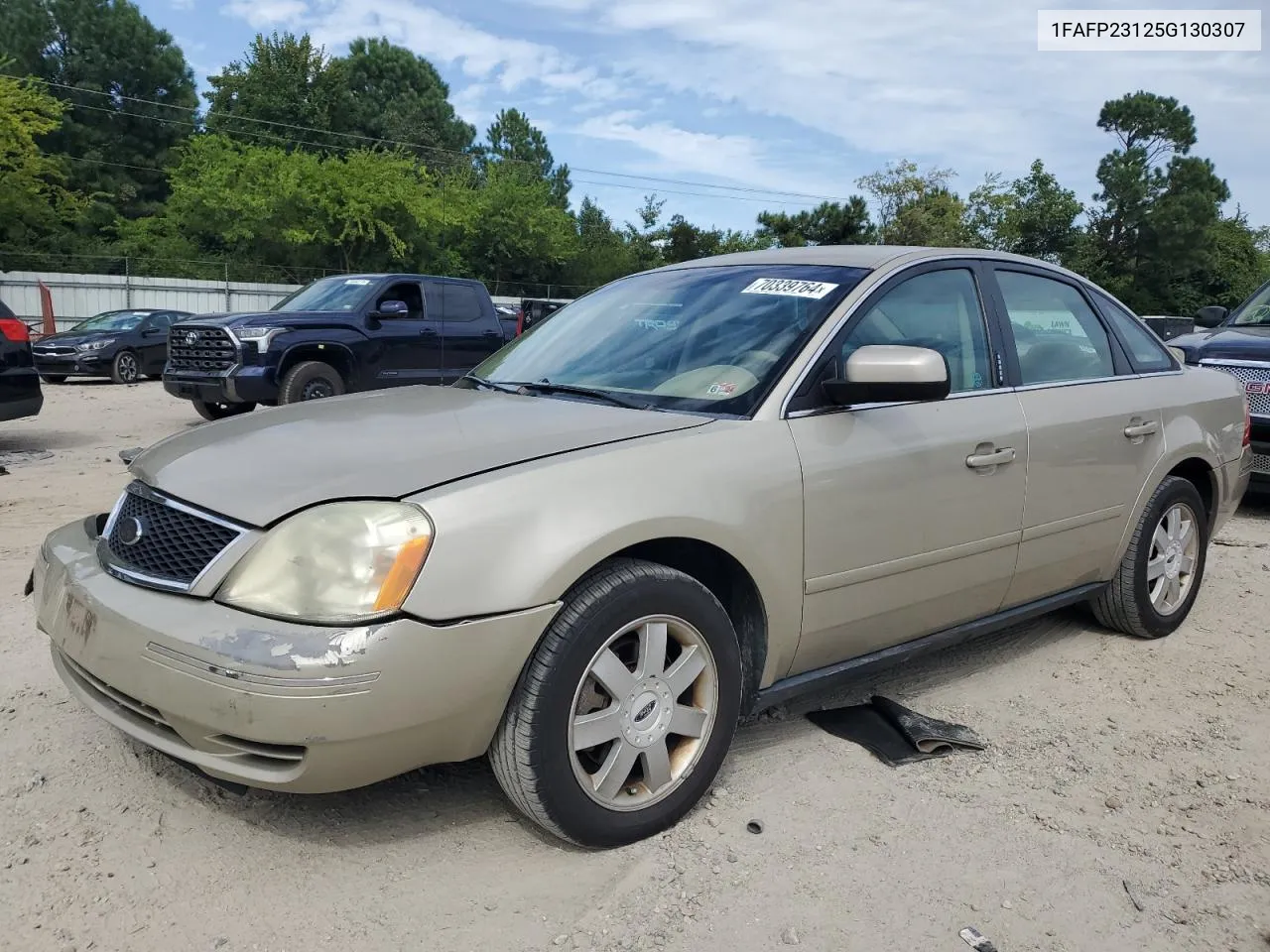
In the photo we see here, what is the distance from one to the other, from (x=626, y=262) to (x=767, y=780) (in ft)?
161

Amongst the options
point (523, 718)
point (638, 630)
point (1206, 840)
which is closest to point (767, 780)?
point (638, 630)

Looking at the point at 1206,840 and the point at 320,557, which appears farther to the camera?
the point at 1206,840

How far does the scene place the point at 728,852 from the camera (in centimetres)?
269

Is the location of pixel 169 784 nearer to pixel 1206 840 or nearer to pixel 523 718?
pixel 523 718

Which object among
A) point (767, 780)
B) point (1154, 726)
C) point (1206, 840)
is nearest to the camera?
point (1206, 840)

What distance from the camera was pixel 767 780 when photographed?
309 centimetres

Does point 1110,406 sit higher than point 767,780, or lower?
higher

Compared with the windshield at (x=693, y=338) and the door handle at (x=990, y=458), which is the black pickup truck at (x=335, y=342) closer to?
the windshield at (x=693, y=338)

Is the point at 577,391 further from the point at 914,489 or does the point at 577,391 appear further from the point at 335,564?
the point at 335,564

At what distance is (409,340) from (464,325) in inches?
31.9

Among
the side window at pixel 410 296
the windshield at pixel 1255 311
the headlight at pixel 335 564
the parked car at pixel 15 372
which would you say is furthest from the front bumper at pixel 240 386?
the windshield at pixel 1255 311

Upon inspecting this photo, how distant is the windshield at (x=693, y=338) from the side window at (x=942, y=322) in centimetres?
16

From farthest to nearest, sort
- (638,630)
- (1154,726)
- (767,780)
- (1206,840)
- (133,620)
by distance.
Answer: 1. (1154,726)
2. (767,780)
3. (1206,840)
4. (638,630)
5. (133,620)

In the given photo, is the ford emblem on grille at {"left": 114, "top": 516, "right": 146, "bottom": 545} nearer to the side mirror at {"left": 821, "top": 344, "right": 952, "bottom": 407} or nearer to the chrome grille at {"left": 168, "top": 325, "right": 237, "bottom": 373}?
the side mirror at {"left": 821, "top": 344, "right": 952, "bottom": 407}
